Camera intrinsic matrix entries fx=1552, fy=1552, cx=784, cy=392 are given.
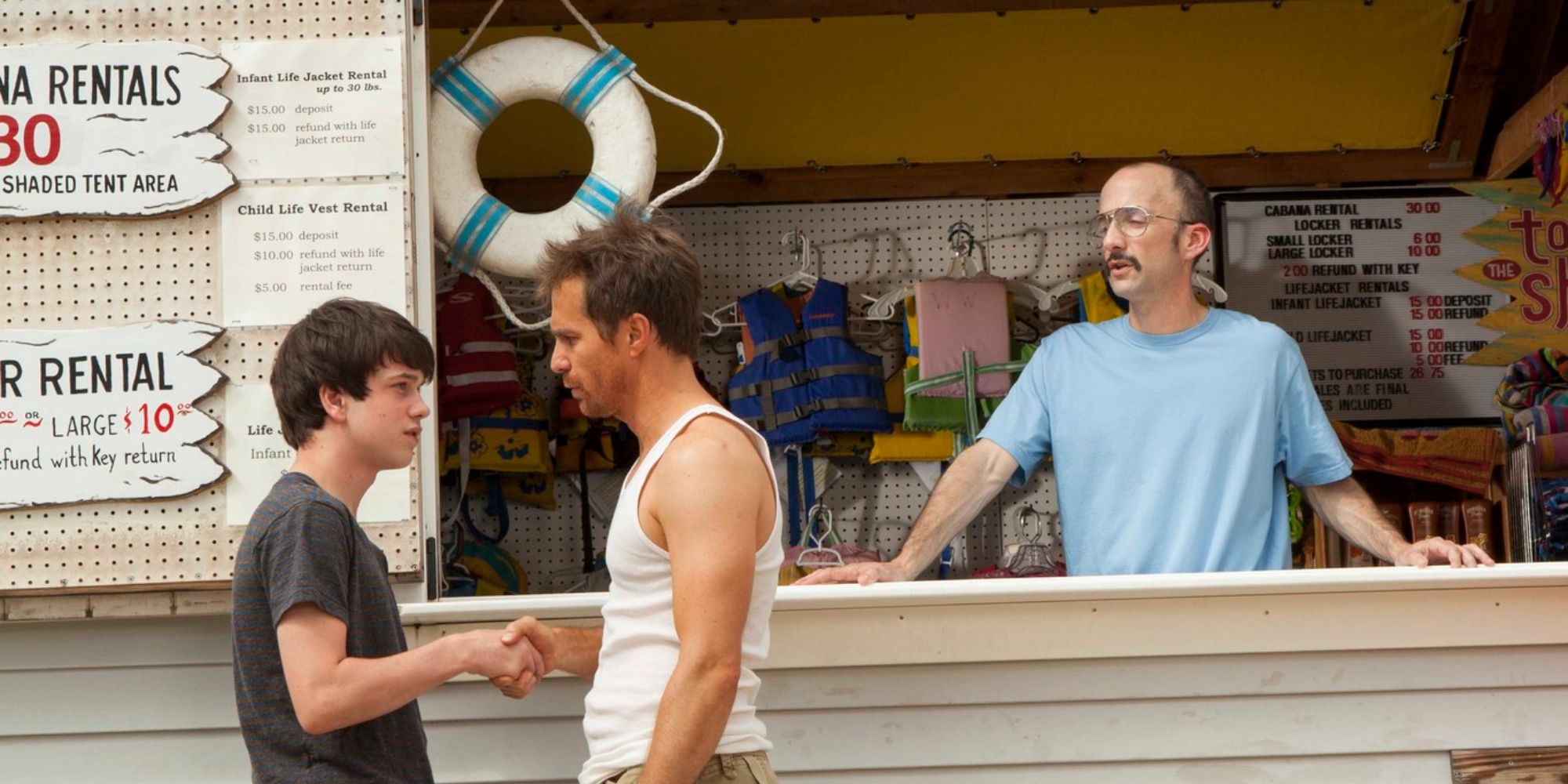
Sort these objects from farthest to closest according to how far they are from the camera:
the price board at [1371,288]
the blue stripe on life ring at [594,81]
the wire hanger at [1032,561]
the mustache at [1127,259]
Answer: the price board at [1371,288] < the wire hanger at [1032,561] < the blue stripe on life ring at [594,81] < the mustache at [1127,259]

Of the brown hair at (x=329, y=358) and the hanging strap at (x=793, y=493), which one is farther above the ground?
the brown hair at (x=329, y=358)

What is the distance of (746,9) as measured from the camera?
5.07m

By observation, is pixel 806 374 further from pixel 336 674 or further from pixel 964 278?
pixel 336 674

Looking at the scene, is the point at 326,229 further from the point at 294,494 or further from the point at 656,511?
the point at 656,511

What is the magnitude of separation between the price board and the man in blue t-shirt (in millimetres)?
2551

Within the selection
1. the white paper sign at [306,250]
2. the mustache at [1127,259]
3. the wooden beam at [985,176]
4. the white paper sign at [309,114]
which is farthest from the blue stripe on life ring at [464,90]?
the wooden beam at [985,176]

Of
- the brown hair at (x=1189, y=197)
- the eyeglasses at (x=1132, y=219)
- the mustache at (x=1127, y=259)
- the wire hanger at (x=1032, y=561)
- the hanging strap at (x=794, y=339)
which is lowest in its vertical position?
the wire hanger at (x=1032, y=561)

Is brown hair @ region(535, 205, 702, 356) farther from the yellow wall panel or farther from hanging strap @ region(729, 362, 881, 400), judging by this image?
hanging strap @ region(729, 362, 881, 400)

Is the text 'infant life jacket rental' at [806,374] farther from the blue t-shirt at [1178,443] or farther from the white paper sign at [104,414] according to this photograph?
the white paper sign at [104,414]

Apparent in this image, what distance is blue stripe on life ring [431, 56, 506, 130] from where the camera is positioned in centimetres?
328

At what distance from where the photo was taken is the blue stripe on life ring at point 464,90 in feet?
10.8

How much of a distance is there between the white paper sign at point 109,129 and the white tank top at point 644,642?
1390 millimetres

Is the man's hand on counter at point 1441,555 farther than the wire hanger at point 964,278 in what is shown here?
No

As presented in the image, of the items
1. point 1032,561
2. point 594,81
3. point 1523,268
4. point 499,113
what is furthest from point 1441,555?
point 1523,268
